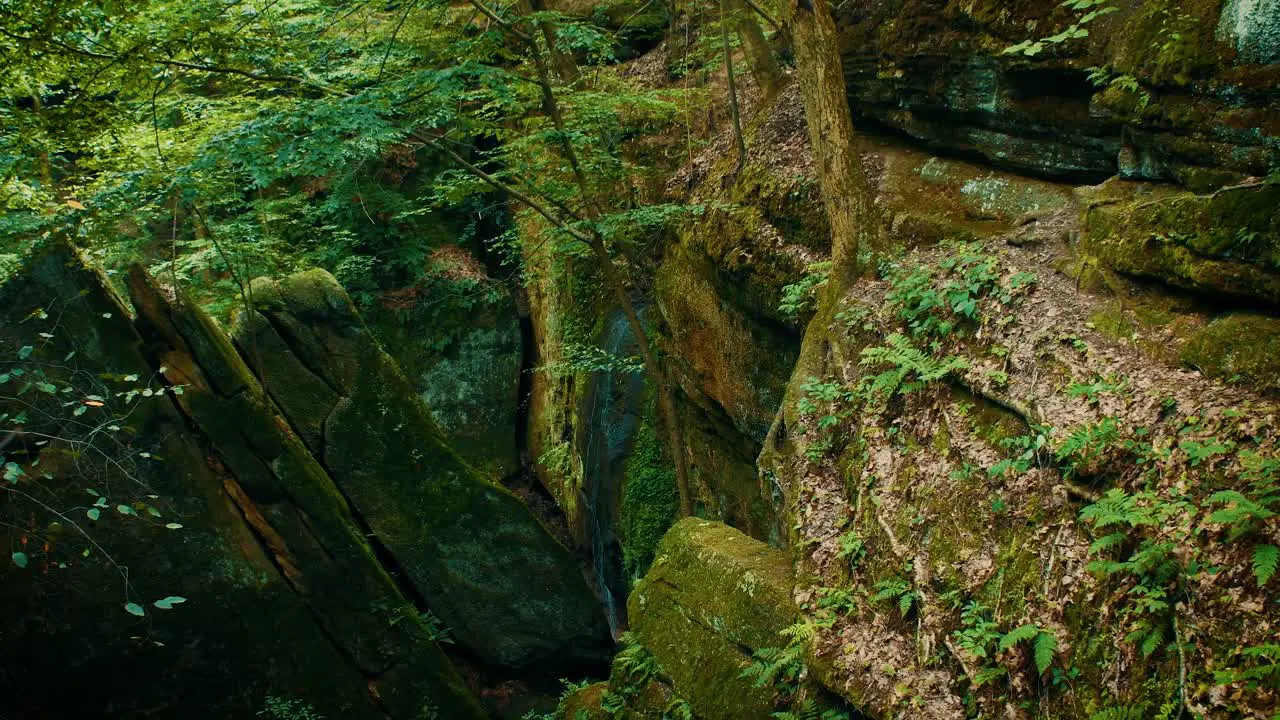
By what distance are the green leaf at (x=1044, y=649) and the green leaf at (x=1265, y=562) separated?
90cm

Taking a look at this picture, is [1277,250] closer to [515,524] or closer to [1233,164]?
[1233,164]

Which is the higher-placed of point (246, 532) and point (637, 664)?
point (246, 532)

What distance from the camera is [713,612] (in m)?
6.05

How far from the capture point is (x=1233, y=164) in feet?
15.8

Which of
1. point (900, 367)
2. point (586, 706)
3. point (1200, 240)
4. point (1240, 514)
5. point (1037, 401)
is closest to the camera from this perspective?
point (1240, 514)

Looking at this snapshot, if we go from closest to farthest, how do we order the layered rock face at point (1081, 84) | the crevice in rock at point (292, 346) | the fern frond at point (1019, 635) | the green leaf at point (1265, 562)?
the green leaf at point (1265, 562) < the fern frond at point (1019, 635) < the layered rock face at point (1081, 84) < the crevice in rock at point (292, 346)

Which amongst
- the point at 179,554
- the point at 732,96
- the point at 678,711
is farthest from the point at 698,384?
the point at 179,554

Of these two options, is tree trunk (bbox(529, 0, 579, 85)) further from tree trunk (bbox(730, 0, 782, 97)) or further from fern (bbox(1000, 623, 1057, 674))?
fern (bbox(1000, 623, 1057, 674))

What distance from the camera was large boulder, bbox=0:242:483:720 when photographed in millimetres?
8086

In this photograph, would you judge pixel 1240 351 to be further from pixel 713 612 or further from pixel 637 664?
pixel 637 664

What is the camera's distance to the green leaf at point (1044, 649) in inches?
139

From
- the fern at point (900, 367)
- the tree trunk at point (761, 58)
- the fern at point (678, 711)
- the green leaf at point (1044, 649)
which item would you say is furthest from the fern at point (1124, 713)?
the tree trunk at point (761, 58)

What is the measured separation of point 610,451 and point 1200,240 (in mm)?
8661

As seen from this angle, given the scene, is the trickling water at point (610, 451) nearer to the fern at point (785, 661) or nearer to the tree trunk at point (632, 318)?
the tree trunk at point (632, 318)
